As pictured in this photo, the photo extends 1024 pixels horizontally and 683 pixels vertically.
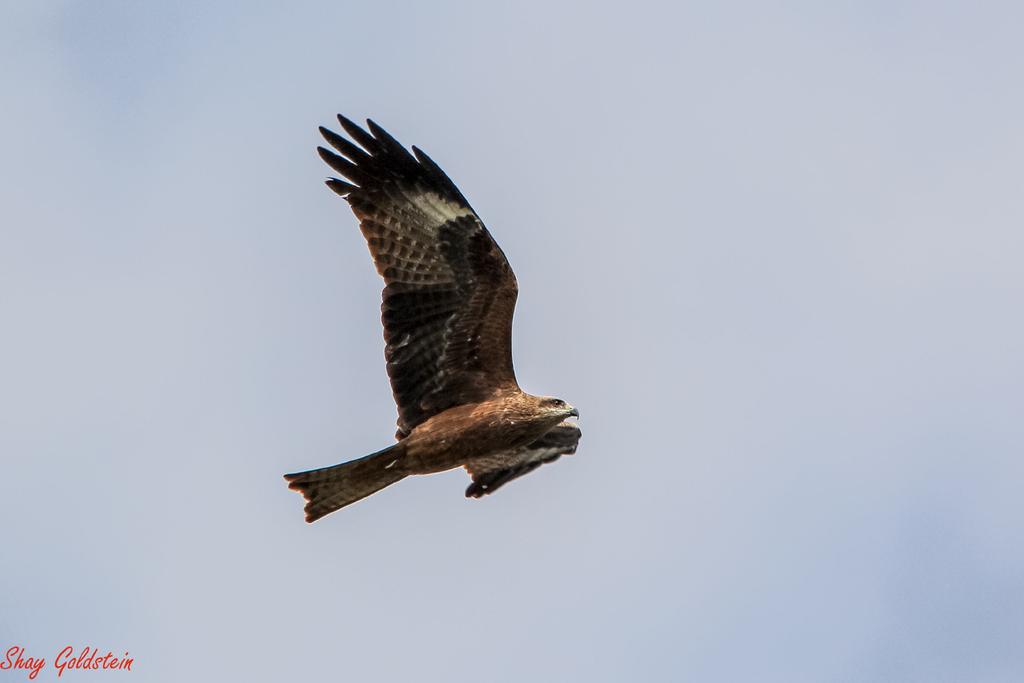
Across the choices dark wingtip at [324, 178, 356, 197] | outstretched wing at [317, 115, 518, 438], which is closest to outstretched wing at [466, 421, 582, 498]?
outstretched wing at [317, 115, 518, 438]

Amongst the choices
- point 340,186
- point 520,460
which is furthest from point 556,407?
point 340,186

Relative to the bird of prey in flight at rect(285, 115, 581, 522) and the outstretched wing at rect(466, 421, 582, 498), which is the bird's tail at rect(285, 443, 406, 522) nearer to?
the bird of prey in flight at rect(285, 115, 581, 522)

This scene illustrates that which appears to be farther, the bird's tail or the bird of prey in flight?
the bird of prey in flight

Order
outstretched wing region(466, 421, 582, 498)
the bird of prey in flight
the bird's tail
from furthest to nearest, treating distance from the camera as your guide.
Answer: outstretched wing region(466, 421, 582, 498), the bird of prey in flight, the bird's tail

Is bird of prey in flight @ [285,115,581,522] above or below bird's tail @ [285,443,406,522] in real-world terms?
above

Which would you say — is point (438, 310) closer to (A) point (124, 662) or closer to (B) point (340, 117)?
(B) point (340, 117)

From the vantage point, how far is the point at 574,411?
7582 mm

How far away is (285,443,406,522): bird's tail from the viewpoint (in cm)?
733

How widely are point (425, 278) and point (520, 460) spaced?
1958 mm

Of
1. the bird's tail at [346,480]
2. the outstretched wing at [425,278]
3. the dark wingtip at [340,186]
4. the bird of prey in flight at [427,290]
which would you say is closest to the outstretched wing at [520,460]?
the bird of prey in flight at [427,290]

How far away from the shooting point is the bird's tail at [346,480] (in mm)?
7328

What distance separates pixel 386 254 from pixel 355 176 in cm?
71

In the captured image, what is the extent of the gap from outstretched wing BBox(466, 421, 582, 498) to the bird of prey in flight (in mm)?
553

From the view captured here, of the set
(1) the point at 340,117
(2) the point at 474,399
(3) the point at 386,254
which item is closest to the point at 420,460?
(2) the point at 474,399
